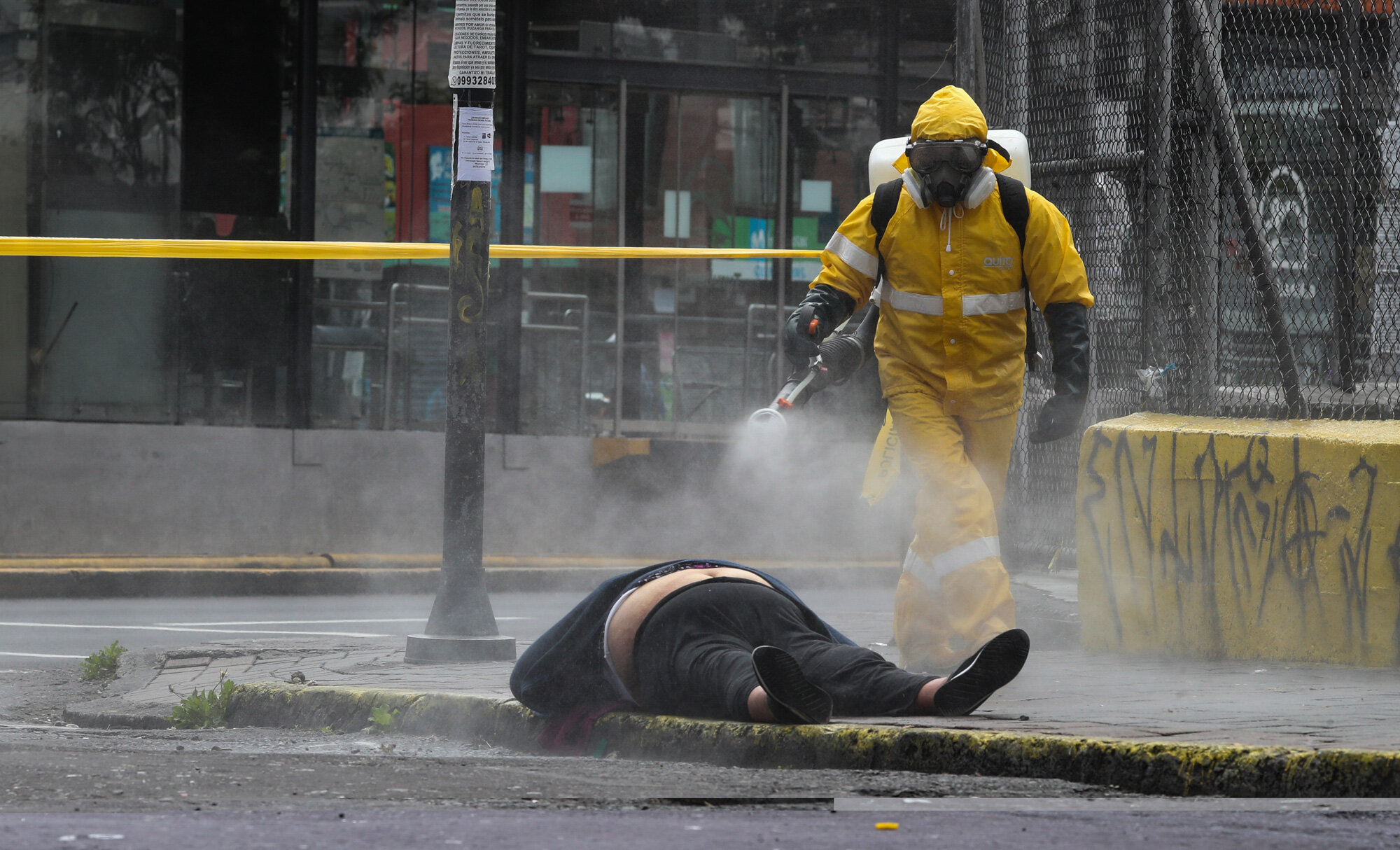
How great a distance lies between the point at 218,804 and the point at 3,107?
31.6ft

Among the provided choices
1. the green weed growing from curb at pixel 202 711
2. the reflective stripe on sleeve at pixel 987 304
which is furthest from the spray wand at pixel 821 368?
the green weed growing from curb at pixel 202 711

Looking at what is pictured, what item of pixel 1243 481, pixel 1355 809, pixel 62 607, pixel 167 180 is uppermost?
pixel 167 180

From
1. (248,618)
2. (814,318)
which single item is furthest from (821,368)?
(248,618)

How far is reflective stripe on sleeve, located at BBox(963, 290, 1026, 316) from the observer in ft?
18.1

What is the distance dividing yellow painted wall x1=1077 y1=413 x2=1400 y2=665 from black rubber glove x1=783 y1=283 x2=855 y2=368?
1.19 metres

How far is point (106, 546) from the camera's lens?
10977 mm

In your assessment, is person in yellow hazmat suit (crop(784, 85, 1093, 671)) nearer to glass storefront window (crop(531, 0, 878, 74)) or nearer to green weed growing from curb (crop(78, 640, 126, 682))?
green weed growing from curb (crop(78, 640, 126, 682))

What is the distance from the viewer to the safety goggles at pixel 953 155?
17.6ft

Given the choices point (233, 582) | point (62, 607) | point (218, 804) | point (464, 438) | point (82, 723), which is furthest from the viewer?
point (233, 582)

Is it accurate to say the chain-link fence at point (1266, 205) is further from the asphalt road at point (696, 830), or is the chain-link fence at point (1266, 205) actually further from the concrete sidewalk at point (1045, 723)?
the asphalt road at point (696, 830)

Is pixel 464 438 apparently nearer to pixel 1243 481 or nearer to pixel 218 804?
pixel 1243 481

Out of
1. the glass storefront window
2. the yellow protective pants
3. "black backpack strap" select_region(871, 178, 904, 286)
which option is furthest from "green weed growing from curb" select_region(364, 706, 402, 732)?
the glass storefront window

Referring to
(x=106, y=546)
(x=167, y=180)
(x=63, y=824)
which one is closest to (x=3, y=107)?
(x=167, y=180)

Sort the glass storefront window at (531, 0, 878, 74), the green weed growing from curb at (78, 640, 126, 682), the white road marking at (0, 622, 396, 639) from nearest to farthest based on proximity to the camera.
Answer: the green weed growing from curb at (78, 640, 126, 682) → the white road marking at (0, 622, 396, 639) → the glass storefront window at (531, 0, 878, 74)
